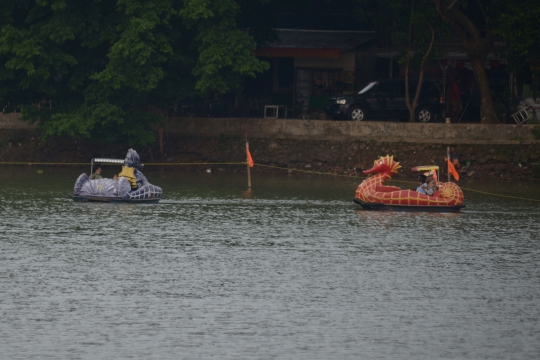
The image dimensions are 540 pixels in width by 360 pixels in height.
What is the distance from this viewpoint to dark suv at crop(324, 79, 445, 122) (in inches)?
1780

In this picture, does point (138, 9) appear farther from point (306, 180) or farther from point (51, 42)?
point (306, 180)

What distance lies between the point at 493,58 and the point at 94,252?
1065 inches

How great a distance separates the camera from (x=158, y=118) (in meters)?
43.9

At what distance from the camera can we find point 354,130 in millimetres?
43438

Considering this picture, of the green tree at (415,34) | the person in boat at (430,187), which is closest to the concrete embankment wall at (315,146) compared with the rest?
the green tree at (415,34)

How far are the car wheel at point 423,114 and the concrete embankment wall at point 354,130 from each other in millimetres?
2776

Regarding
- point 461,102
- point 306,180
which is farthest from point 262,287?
point 461,102

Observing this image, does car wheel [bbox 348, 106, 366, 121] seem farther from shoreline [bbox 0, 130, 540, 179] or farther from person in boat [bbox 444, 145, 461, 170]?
person in boat [bbox 444, 145, 461, 170]

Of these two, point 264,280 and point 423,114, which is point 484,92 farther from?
point 264,280

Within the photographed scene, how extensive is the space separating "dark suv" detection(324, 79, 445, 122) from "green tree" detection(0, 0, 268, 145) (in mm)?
4585

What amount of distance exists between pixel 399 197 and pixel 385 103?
14038mm

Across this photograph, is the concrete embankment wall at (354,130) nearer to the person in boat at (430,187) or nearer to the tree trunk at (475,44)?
the tree trunk at (475,44)

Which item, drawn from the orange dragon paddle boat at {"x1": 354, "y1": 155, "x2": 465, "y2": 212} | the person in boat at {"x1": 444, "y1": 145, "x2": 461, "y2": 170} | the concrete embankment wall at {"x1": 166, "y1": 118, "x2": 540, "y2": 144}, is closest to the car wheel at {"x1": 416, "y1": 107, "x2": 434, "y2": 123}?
the concrete embankment wall at {"x1": 166, "y1": 118, "x2": 540, "y2": 144}

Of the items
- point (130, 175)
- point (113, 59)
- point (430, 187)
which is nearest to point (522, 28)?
point (430, 187)
